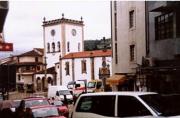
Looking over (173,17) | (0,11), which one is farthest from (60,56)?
(0,11)

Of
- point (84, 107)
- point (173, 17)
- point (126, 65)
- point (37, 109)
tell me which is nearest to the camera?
point (84, 107)

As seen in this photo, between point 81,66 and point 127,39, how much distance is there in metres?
46.7

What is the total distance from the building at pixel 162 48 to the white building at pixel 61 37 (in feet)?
205

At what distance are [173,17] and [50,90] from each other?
80.3 feet

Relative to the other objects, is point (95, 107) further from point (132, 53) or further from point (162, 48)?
point (132, 53)

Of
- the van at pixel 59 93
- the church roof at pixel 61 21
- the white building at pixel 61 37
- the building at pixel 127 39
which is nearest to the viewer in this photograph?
the building at pixel 127 39

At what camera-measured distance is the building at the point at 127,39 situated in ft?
112

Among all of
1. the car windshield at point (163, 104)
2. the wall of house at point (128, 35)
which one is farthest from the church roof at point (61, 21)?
the car windshield at point (163, 104)

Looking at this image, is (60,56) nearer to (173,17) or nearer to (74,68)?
(74,68)

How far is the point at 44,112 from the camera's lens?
21469 mm

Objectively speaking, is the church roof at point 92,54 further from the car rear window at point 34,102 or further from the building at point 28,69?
the car rear window at point 34,102

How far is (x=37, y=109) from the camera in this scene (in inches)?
857

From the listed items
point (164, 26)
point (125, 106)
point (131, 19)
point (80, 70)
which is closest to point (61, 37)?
point (80, 70)

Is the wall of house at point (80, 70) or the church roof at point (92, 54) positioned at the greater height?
the church roof at point (92, 54)
